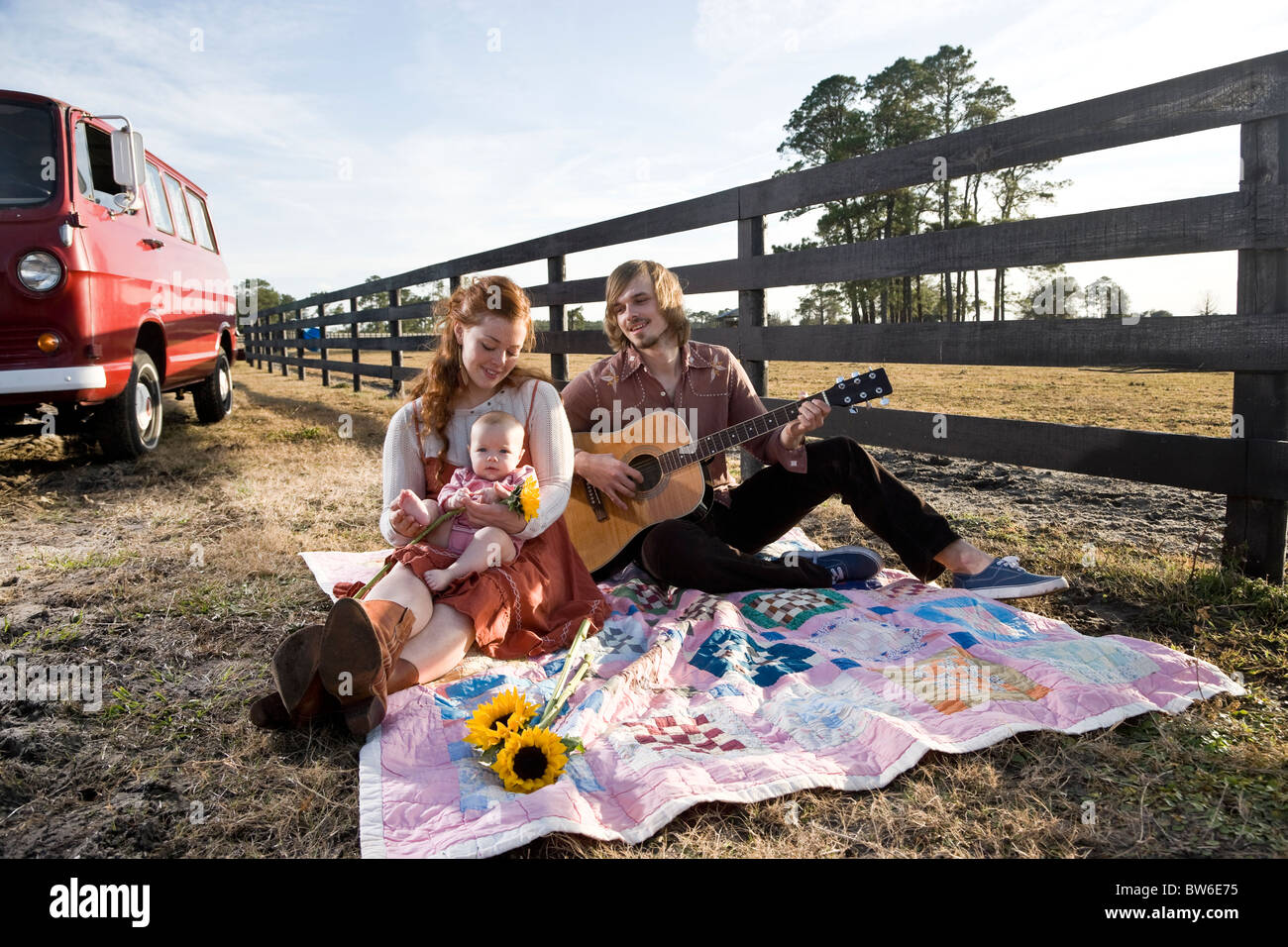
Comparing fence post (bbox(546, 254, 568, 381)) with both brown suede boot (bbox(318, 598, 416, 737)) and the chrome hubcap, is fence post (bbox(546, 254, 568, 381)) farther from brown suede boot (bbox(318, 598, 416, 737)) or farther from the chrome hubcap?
brown suede boot (bbox(318, 598, 416, 737))

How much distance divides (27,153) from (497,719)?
483cm

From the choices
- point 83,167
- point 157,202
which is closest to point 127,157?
point 83,167

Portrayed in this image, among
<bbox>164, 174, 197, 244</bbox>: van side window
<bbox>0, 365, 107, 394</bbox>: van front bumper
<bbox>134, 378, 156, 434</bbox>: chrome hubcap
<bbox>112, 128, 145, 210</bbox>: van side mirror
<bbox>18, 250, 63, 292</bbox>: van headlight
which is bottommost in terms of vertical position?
<bbox>134, 378, 156, 434</bbox>: chrome hubcap

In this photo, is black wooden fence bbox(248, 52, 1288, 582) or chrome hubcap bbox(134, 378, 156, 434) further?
chrome hubcap bbox(134, 378, 156, 434)

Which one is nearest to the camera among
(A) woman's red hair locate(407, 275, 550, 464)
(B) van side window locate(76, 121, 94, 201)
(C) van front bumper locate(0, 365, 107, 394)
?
(A) woman's red hair locate(407, 275, 550, 464)

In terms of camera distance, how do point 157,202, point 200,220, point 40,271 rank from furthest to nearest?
point 200,220 → point 157,202 → point 40,271

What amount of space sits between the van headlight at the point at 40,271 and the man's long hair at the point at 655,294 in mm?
3157

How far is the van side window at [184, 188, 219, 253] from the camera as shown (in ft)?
23.8

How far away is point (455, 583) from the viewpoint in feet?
7.30

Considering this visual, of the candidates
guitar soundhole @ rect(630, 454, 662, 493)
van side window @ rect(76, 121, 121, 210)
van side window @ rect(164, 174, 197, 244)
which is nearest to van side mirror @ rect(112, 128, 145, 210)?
van side window @ rect(76, 121, 121, 210)

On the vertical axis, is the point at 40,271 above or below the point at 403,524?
above

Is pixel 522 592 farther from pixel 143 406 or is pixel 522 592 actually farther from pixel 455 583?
pixel 143 406

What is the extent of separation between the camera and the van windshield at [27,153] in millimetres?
4387
